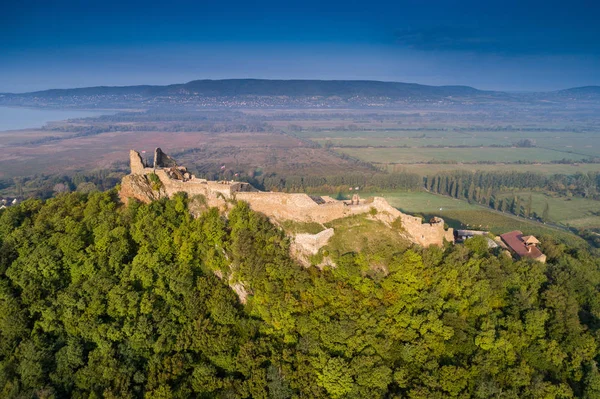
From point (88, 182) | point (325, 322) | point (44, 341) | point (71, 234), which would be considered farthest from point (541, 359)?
point (88, 182)

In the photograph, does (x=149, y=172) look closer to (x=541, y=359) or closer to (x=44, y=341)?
(x=44, y=341)

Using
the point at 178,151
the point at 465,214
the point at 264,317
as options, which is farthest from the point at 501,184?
the point at 178,151

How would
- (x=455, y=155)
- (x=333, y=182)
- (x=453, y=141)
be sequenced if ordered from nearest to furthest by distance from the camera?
(x=333, y=182) < (x=455, y=155) < (x=453, y=141)

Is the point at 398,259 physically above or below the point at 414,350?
above

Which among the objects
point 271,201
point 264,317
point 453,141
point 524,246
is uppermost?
point 271,201

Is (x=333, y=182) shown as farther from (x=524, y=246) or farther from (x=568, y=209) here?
(x=524, y=246)

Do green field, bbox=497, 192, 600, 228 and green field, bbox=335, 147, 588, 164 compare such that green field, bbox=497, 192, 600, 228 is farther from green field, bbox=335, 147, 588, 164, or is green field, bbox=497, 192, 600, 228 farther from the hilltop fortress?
the hilltop fortress

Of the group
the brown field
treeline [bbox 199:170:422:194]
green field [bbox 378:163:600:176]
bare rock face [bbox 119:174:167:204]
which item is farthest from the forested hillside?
green field [bbox 378:163:600:176]
